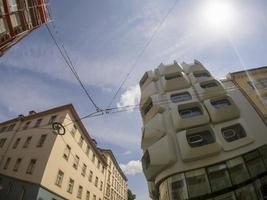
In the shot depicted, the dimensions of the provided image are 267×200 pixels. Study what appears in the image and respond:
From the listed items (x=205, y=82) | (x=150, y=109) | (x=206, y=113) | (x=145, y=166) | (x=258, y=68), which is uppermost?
(x=258, y=68)

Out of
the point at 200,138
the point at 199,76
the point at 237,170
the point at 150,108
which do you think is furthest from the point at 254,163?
the point at 199,76

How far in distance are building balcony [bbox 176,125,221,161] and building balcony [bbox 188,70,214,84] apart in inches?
265

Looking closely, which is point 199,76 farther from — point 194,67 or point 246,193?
point 246,193

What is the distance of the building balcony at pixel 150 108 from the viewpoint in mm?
21997

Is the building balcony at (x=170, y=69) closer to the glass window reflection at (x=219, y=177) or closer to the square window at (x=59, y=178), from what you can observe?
the glass window reflection at (x=219, y=177)

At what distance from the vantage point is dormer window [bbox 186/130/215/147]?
1872 cm

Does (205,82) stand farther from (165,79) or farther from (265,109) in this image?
(265,109)

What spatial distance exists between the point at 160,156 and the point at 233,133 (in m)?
6.83

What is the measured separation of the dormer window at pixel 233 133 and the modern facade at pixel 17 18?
16.4m

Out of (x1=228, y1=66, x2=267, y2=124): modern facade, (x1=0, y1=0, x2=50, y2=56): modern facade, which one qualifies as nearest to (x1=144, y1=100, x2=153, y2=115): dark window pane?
(x1=228, y1=66, x2=267, y2=124): modern facade

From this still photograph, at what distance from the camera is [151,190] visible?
24.8 metres

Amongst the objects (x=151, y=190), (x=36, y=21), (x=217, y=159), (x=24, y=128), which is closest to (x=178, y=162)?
(x=217, y=159)

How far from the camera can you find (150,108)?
947 inches

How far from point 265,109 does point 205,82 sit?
246 inches
